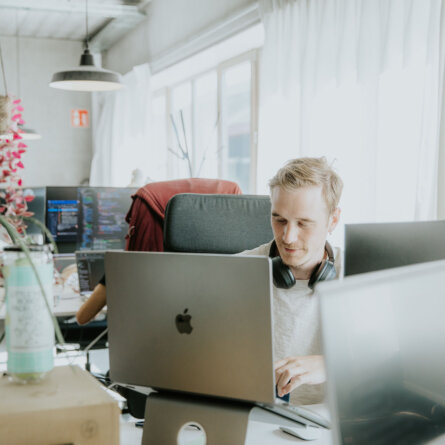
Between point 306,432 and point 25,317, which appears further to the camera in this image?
point 306,432

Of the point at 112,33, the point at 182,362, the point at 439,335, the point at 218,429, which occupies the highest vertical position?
the point at 112,33

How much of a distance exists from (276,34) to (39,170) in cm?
466

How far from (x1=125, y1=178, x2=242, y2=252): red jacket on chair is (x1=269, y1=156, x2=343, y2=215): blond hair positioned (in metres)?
0.89

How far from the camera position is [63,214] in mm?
3041

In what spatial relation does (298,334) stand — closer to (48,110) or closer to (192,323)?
(192,323)

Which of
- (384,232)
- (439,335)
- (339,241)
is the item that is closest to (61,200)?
(339,241)

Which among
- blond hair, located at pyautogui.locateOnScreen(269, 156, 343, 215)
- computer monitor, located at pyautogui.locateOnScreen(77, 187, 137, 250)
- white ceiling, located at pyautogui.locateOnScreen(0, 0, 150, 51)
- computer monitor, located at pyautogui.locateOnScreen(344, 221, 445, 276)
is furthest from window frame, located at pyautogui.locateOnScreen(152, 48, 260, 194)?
computer monitor, located at pyautogui.locateOnScreen(344, 221, 445, 276)

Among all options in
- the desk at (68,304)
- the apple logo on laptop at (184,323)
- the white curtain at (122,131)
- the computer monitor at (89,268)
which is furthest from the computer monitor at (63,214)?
the white curtain at (122,131)

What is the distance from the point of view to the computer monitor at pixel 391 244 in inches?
48.2

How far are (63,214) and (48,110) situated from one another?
15.2 feet

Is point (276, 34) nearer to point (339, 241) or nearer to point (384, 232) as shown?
point (339, 241)

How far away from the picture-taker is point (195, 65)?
519 cm

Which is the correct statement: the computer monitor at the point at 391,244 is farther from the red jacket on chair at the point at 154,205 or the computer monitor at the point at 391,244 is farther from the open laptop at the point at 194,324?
the red jacket on chair at the point at 154,205

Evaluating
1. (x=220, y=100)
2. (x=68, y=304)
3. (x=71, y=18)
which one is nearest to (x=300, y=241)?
(x=68, y=304)
